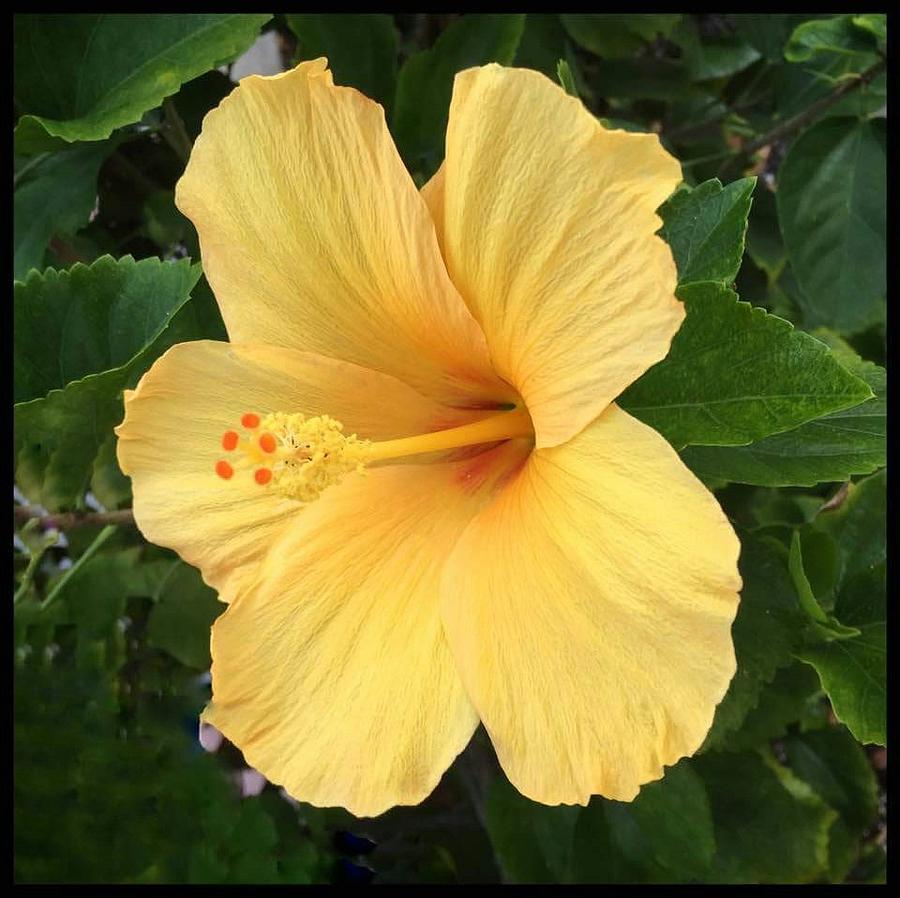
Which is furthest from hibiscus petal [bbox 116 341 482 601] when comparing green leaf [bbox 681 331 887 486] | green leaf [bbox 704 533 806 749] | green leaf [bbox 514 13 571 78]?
green leaf [bbox 514 13 571 78]

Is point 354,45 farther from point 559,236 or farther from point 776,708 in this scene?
point 776,708

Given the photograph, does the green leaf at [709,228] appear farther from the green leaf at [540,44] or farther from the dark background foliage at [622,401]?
the green leaf at [540,44]

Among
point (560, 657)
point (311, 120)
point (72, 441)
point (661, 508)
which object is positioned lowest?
point (72, 441)

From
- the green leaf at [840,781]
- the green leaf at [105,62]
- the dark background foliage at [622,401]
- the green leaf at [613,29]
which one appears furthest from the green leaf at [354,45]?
the green leaf at [840,781]

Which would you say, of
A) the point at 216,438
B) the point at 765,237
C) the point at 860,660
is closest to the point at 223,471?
the point at 216,438

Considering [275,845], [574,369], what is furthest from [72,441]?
[275,845]

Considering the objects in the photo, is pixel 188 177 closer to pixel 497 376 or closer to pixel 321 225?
pixel 321 225
